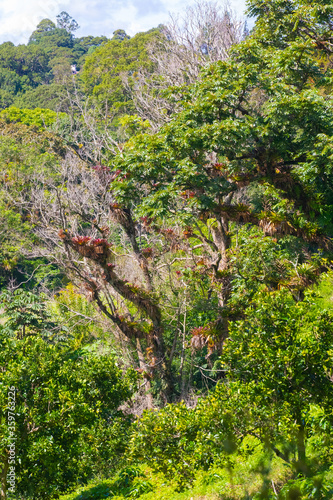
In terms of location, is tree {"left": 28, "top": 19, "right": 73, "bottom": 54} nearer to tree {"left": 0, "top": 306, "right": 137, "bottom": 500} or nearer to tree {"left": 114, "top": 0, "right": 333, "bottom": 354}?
tree {"left": 114, "top": 0, "right": 333, "bottom": 354}

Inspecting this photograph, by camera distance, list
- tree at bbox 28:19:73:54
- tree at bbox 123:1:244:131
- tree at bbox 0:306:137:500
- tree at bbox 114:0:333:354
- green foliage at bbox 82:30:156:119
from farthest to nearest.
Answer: tree at bbox 28:19:73:54 → green foliage at bbox 82:30:156:119 → tree at bbox 123:1:244:131 → tree at bbox 114:0:333:354 → tree at bbox 0:306:137:500

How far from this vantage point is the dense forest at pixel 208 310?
4684 mm

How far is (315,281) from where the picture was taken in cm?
913

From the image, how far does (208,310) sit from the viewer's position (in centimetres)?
1070

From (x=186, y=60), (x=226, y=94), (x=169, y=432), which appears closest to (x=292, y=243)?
(x=226, y=94)

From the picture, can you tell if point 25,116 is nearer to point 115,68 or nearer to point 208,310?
point 115,68

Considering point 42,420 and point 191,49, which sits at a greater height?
point 191,49

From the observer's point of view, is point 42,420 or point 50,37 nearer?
point 42,420

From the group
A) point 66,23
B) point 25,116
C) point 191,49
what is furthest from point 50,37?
point 191,49

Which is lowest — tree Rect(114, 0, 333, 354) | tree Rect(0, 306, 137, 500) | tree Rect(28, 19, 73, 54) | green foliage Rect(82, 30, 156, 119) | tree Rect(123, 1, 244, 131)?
tree Rect(0, 306, 137, 500)

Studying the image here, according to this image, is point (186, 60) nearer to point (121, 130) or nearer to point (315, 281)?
point (121, 130)

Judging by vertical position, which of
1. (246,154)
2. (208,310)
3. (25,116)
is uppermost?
(25,116)

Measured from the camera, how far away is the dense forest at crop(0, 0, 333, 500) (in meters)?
4.68

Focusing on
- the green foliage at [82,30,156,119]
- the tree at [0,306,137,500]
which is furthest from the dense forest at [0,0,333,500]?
the green foliage at [82,30,156,119]
